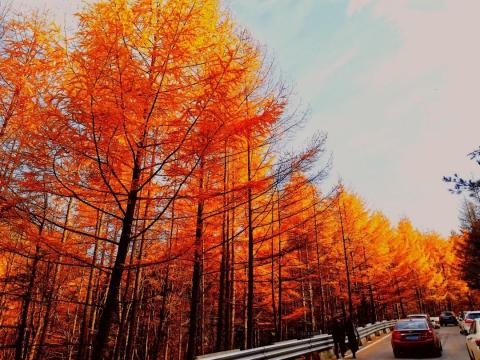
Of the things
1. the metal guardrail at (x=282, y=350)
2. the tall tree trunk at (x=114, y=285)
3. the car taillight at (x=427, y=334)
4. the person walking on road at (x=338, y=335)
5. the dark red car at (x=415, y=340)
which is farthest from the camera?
the person walking on road at (x=338, y=335)

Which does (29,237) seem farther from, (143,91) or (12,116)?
(12,116)

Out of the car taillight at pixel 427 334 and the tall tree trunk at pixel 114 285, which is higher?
the tall tree trunk at pixel 114 285

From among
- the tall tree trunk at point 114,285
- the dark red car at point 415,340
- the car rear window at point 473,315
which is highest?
the tall tree trunk at point 114,285

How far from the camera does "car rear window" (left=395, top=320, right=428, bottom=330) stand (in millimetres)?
10561

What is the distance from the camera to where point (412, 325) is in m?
10.8

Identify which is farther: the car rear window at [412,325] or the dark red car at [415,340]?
the car rear window at [412,325]

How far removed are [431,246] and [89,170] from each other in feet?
203

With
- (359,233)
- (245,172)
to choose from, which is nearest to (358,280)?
Result: (359,233)

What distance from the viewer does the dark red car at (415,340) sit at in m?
10.1

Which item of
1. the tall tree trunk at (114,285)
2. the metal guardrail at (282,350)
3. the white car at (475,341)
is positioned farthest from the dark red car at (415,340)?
the tall tree trunk at (114,285)

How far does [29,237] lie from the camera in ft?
14.2

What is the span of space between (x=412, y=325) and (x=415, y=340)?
26.9 inches

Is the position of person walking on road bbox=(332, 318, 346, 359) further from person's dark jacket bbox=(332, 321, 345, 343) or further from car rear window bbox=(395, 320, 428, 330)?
car rear window bbox=(395, 320, 428, 330)

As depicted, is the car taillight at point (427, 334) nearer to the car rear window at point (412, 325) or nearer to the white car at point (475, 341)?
the car rear window at point (412, 325)
